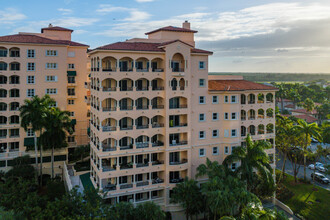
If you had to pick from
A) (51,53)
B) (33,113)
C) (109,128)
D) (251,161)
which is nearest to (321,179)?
(251,161)

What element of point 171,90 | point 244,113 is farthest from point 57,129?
point 244,113

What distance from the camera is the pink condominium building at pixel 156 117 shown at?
133 ft

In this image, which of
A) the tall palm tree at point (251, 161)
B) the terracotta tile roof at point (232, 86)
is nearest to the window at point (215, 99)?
the terracotta tile roof at point (232, 86)

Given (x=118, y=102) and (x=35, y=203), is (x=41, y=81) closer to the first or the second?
(x=118, y=102)

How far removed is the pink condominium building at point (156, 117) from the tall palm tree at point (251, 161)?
4.59 metres

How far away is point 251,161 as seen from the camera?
41406 millimetres

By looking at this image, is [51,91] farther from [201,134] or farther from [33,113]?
[201,134]

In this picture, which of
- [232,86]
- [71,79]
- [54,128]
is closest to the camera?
[232,86]

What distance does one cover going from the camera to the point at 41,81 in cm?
5419

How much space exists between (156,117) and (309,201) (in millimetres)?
31479

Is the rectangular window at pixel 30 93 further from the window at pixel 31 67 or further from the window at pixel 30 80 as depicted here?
the window at pixel 31 67

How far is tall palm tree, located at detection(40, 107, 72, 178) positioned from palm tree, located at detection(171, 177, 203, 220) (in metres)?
24.4

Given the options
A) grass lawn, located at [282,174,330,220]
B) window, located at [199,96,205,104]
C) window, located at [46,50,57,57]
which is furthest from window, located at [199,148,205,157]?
window, located at [46,50,57,57]

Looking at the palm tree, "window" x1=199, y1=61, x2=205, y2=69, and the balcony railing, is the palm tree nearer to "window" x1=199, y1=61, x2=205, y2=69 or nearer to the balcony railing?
the balcony railing
